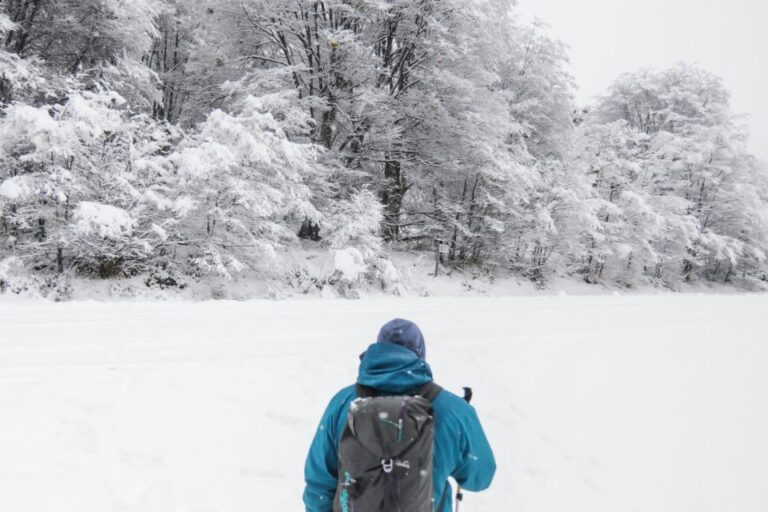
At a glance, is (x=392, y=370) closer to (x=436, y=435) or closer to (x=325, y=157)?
(x=436, y=435)

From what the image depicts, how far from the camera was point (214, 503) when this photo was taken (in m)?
3.14

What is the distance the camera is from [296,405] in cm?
456

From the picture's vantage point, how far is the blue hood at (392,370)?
1.89 m

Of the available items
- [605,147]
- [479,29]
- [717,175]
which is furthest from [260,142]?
[717,175]

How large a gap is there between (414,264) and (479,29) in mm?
7712

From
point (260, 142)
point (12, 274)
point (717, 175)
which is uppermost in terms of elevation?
point (717, 175)

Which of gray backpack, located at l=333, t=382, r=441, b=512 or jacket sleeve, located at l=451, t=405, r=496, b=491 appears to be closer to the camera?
gray backpack, located at l=333, t=382, r=441, b=512

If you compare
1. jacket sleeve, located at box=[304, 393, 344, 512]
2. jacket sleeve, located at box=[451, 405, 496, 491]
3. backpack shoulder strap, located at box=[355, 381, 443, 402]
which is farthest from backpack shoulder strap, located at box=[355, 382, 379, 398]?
jacket sleeve, located at box=[451, 405, 496, 491]

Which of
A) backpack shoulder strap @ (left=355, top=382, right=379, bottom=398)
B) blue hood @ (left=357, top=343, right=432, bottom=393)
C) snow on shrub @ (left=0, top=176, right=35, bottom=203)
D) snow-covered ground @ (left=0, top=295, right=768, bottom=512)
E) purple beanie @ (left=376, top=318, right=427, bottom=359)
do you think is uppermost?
purple beanie @ (left=376, top=318, right=427, bottom=359)

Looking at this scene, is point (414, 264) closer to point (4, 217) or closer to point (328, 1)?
point (328, 1)

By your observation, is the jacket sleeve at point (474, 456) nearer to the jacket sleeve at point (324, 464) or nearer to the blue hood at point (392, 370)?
the blue hood at point (392, 370)

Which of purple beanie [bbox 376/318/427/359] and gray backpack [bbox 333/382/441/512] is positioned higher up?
purple beanie [bbox 376/318/427/359]

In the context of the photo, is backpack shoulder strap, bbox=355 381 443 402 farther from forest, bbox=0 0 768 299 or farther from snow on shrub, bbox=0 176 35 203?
snow on shrub, bbox=0 176 35 203

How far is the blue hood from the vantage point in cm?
189
